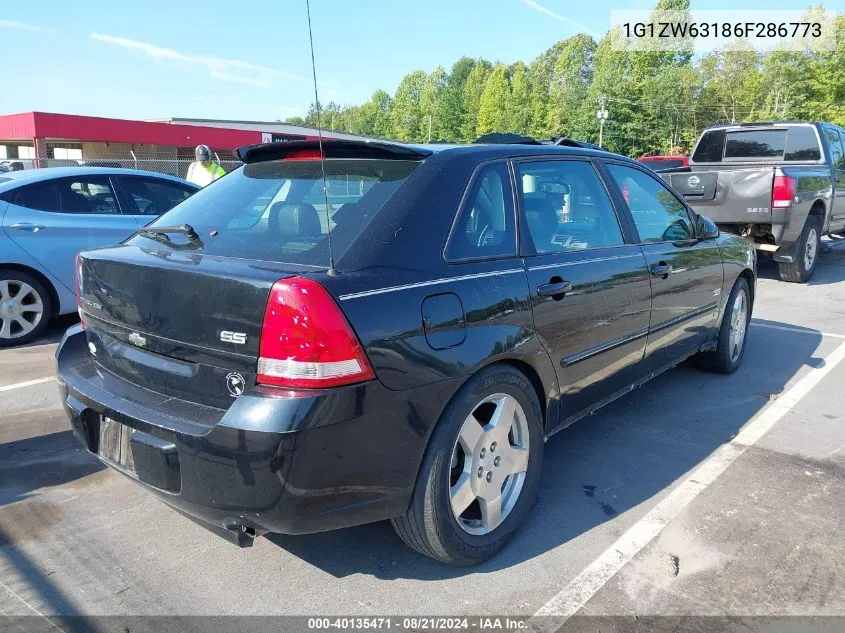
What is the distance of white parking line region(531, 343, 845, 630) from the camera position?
255cm

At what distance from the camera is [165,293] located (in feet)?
8.14

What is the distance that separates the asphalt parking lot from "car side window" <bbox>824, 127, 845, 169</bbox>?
7.17m

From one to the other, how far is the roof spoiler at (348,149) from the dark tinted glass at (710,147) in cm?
910

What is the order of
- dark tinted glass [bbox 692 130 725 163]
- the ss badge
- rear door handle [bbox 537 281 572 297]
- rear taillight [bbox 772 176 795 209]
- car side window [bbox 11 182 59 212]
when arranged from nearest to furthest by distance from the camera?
1. the ss badge
2. rear door handle [bbox 537 281 572 297]
3. car side window [bbox 11 182 59 212]
4. rear taillight [bbox 772 176 795 209]
5. dark tinted glass [bbox 692 130 725 163]

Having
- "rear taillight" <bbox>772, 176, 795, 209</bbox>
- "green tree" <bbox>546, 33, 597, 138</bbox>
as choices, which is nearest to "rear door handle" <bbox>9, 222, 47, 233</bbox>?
"rear taillight" <bbox>772, 176, 795, 209</bbox>

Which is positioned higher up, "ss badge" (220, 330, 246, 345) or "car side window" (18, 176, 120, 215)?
"car side window" (18, 176, 120, 215)

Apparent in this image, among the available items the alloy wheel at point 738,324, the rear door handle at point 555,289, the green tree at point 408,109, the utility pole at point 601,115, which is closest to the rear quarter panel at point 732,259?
the alloy wheel at point 738,324

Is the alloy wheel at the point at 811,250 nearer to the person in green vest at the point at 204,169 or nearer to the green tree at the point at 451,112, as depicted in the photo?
the person in green vest at the point at 204,169

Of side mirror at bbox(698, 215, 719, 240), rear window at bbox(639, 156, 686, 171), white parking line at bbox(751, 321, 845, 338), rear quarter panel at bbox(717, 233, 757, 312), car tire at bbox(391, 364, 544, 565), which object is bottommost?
white parking line at bbox(751, 321, 845, 338)

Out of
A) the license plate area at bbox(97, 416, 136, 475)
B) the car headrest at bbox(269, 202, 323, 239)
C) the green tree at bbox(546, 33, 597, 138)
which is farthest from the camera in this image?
the green tree at bbox(546, 33, 597, 138)

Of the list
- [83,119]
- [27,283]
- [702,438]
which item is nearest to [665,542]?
[702,438]

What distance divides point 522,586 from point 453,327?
1.07m

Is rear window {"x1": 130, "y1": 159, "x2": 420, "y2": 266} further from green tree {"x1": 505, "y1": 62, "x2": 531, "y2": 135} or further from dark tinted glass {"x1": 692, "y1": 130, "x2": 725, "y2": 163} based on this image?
green tree {"x1": 505, "y1": 62, "x2": 531, "y2": 135}

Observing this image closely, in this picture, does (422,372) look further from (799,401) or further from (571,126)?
(571,126)
